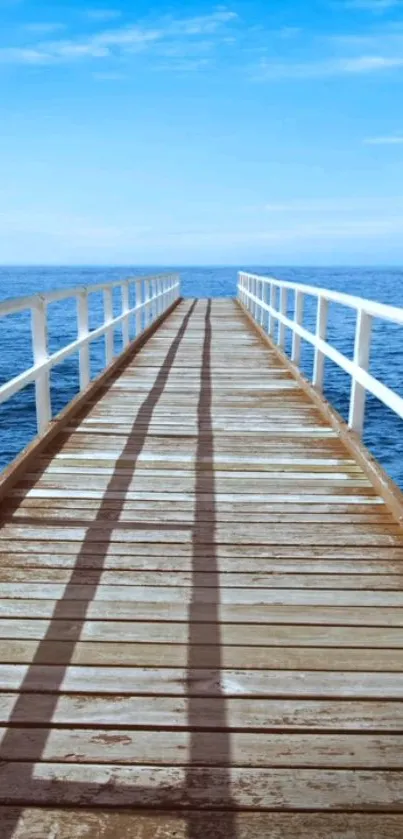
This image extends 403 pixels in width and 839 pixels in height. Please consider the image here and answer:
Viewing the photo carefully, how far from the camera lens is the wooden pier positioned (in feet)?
6.35

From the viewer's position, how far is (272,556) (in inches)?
136

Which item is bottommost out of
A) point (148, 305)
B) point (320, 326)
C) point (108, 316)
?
point (148, 305)

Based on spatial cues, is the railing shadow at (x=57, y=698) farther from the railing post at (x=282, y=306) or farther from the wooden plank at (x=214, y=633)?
the railing post at (x=282, y=306)

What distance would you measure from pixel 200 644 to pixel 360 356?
2.84 meters

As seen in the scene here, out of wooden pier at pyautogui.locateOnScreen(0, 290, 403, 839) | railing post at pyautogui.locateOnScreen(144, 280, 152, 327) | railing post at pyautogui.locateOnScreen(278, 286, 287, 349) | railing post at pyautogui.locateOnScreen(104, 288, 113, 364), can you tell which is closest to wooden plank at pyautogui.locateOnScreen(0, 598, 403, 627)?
wooden pier at pyautogui.locateOnScreen(0, 290, 403, 839)

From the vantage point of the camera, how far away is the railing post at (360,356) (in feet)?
15.8

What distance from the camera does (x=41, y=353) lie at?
5230 mm

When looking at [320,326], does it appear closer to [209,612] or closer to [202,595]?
[202,595]

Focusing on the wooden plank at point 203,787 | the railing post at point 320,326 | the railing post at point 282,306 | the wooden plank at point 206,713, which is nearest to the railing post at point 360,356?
the railing post at point 320,326

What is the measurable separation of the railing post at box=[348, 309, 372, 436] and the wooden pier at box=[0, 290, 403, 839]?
0.24 m

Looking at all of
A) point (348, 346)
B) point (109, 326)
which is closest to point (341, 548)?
point (109, 326)

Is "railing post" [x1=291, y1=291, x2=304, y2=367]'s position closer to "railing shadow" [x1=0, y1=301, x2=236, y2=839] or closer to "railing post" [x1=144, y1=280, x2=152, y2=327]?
"railing shadow" [x1=0, y1=301, x2=236, y2=839]

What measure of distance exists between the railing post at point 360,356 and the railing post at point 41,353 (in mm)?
2205

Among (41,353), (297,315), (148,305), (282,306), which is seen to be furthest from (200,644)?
(148,305)
